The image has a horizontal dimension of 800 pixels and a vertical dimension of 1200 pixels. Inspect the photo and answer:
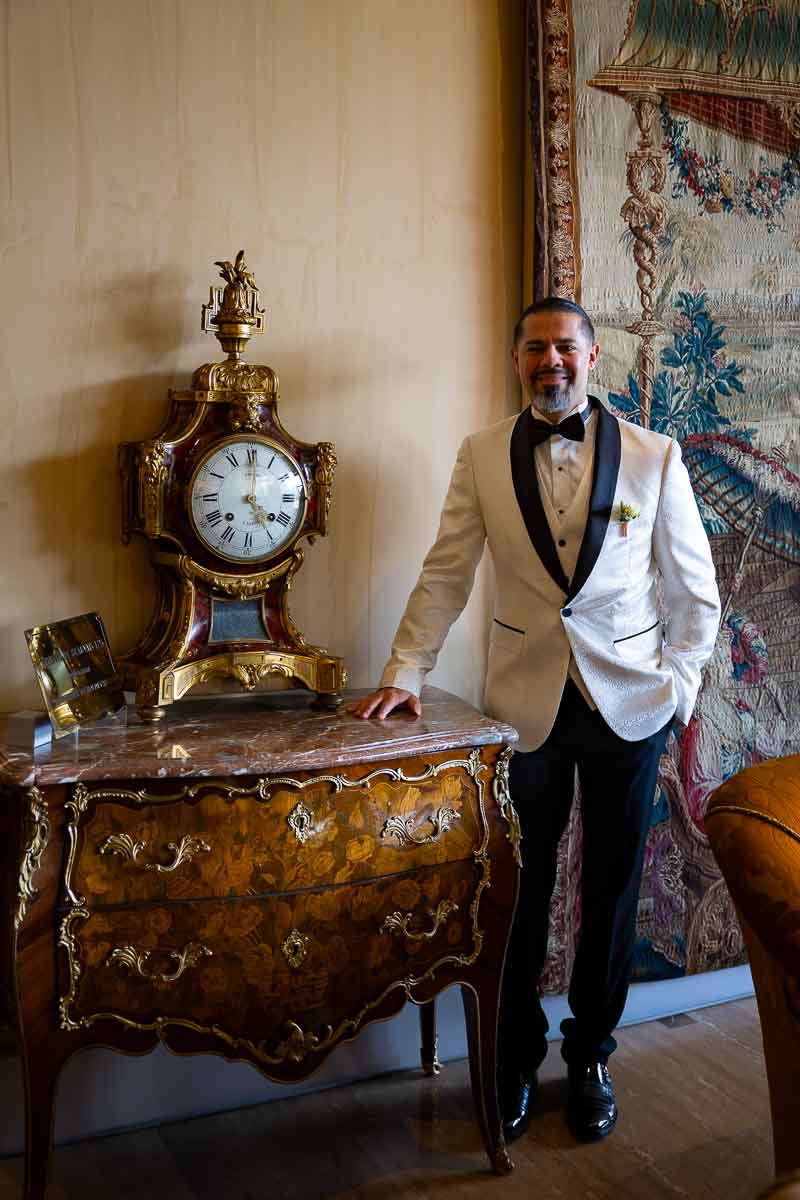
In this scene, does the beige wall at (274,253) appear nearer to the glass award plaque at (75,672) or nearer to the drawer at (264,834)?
the glass award plaque at (75,672)

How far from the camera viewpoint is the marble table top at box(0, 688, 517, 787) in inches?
80.0

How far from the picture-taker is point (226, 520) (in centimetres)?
238

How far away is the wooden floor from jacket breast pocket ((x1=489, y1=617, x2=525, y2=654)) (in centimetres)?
106

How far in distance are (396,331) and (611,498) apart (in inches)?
25.5

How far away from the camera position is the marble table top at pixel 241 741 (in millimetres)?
2031

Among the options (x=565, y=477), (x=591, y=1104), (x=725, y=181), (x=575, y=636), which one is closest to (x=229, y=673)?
(x=575, y=636)

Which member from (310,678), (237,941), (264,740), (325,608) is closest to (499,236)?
(325,608)

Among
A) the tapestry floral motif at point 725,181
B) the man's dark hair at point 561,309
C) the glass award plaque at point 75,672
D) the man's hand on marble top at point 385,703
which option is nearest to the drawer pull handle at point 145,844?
the glass award plaque at point 75,672

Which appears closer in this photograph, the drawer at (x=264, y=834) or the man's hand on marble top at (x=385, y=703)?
the drawer at (x=264, y=834)

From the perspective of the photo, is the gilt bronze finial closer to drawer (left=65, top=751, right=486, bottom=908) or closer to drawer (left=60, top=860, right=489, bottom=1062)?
drawer (left=65, top=751, right=486, bottom=908)

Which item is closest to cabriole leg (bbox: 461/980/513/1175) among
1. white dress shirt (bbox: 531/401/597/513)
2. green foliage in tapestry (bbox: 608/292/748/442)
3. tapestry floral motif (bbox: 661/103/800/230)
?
white dress shirt (bbox: 531/401/597/513)

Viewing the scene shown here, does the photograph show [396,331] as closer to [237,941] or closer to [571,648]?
[571,648]

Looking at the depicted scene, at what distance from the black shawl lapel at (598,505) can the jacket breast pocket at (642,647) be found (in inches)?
6.5

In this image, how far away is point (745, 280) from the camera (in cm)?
306
